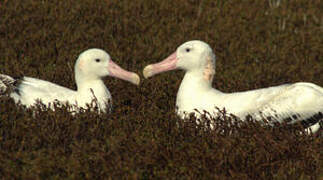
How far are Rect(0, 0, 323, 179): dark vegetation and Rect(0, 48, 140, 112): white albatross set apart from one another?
286 mm

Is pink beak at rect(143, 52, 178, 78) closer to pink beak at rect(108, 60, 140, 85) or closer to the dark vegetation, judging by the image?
pink beak at rect(108, 60, 140, 85)

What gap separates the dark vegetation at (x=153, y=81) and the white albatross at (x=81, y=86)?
0.94ft

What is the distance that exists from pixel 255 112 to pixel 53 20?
15.0 feet

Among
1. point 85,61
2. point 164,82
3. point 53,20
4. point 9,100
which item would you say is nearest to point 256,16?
point 53,20

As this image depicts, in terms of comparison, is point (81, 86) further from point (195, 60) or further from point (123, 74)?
point (195, 60)

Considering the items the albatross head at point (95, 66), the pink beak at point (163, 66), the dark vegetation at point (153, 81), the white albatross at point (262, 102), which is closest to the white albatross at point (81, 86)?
the albatross head at point (95, 66)

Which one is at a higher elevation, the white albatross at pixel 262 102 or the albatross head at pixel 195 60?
the albatross head at pixel 195 60

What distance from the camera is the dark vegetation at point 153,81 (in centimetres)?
Result: 457

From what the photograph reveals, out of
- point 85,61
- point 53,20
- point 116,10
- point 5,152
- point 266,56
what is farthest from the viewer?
point 116,10

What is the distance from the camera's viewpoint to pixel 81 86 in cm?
648

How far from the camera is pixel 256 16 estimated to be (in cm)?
1054

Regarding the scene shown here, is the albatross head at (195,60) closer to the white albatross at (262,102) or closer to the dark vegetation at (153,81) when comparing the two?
the white albatross at (262,102)

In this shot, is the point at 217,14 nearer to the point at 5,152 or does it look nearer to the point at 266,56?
the point at 266,56

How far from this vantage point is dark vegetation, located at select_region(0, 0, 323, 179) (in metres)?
4.57
